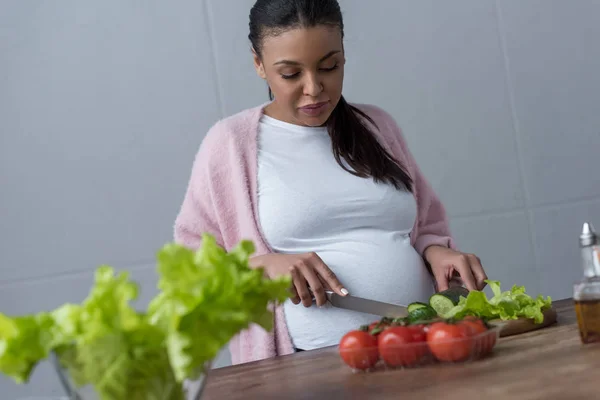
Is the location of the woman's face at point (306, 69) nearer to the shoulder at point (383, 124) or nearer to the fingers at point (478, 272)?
the shoulder at point (383, 124)

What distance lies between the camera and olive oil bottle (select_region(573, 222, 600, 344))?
4.10 feet

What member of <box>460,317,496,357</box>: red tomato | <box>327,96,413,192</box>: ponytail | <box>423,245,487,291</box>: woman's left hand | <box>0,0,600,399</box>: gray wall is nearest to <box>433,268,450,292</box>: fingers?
<box>423,245,487,291</box>: woman's left hand

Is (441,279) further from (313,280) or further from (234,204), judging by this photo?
(234,204)

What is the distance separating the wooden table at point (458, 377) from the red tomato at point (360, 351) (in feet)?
0.06

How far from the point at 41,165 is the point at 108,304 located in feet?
6.33

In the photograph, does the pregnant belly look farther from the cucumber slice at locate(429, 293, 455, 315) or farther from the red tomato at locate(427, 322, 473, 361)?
the red tomato at locate(427, 322, 473, 361)

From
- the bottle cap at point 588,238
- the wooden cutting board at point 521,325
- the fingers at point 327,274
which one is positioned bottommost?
the wooden cutting board at point 521,325

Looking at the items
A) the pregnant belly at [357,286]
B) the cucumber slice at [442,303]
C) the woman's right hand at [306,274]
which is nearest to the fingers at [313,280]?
the woman's right hand at [306,274]

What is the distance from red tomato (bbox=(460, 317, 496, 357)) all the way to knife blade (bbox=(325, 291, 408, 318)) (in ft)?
1.52

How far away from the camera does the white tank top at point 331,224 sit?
1951mm

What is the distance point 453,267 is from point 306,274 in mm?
398

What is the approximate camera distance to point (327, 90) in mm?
1961

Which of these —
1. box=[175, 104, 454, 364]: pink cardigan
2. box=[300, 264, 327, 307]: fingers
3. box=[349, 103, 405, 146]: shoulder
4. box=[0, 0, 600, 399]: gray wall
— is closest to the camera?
box=[300, 264, 327, 307]: fingers

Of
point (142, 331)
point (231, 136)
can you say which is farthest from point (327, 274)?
point (142, 331)
